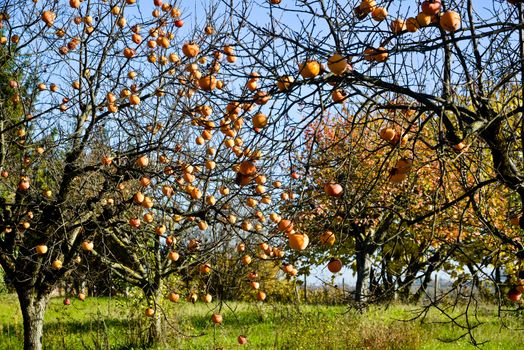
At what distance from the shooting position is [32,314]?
5660 millimetres

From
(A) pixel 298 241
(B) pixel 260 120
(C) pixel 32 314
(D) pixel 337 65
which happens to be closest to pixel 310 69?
(D) pixel 337 65

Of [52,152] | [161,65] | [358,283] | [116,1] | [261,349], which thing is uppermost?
[116,1]

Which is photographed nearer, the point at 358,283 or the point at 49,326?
the point at 49,326

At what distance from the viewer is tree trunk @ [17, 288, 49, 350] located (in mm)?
5648

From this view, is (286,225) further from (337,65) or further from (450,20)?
(450,20)

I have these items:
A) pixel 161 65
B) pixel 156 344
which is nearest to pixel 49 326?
pixel 156 344

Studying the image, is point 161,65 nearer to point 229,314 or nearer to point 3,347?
point 3,347

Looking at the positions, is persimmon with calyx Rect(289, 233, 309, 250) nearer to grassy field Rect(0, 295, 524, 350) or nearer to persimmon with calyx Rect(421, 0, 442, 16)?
persimmon with calyx Rect(421, 0, 442, 16)

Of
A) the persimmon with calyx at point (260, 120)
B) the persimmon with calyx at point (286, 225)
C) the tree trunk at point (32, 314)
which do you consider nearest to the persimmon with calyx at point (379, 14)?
the persimmon with calyx at point (260, 120)

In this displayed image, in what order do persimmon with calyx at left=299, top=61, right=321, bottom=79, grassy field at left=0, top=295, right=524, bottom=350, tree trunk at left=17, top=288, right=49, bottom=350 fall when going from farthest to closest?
grassy field at left=0, top=295, right=524, bottom=350 → tree trunk at left=17, top=288, right=49, bottom=350 → persimmon with calyx at left=299, top=61, right=321, bottom=79

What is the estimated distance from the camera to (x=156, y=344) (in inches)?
295

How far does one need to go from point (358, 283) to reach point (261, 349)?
5.22 meters

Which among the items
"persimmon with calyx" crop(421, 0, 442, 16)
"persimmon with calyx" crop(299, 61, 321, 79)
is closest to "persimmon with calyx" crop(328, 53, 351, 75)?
"persimmon with calyx" crop(299, 61, 321, 79)

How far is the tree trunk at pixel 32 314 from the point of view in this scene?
5648 millimetres
